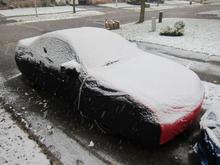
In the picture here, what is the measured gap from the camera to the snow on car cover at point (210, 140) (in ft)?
11.1

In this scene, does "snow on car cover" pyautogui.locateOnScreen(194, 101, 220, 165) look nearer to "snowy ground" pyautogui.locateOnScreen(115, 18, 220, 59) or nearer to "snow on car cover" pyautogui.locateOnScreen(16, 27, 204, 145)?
"snow on car cover" pyautogui.locateOnScreen(16, 27, 204, 145)

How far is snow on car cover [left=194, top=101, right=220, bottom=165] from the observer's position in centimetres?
338

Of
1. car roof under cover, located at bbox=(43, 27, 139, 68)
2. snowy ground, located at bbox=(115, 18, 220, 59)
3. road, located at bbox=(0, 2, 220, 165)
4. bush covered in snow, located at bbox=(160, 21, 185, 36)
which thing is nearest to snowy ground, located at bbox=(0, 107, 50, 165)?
road, located at bbox=(0, 2, 220, 165)

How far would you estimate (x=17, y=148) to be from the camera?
430cm

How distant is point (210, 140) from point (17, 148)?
307 centimetres

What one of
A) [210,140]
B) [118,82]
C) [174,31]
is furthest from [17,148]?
[174,31]

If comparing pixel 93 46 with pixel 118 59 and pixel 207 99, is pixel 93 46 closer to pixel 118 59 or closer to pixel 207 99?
pixel 118 59

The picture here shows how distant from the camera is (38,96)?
20.3 feet

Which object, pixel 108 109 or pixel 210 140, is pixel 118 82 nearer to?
pixel 108 109

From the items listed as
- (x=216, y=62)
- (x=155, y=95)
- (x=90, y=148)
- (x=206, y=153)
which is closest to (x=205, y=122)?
(x=206, y=153)

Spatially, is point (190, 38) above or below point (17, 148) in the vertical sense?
above

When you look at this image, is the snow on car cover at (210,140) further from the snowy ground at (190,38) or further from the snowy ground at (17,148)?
the snowy ground at (190,38)

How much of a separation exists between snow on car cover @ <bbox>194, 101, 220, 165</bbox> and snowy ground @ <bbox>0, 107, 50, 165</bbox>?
2.35 meters

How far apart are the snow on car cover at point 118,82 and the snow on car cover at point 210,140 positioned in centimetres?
43
